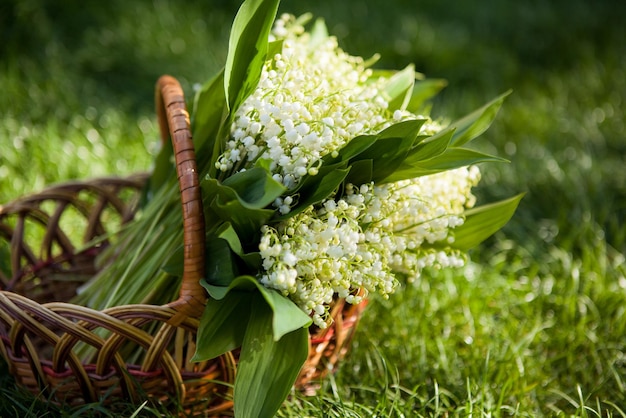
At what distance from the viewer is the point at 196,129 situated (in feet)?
3.67

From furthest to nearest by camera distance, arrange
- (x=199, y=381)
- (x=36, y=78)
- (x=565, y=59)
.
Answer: (x=565, y=59) → (x=36, y=78) → (x=199, y=381)

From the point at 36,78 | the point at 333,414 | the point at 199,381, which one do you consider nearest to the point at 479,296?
the point at 333,414

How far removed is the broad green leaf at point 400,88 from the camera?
A: 1.13m

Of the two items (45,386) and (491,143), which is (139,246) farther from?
(491,143)

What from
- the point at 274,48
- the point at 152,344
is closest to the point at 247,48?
the point at 274,48

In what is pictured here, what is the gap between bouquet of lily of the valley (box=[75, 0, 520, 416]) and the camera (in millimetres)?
861

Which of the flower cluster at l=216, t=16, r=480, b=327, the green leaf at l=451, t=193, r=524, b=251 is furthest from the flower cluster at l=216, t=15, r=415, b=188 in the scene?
the green leaf at l=451, t=193, r=524, b=251

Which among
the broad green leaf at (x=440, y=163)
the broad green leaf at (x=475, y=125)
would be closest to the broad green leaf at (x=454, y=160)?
the broad green leaf at (x=440, y=163)

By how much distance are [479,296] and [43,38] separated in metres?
1.63

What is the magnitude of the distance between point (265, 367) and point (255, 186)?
223mm

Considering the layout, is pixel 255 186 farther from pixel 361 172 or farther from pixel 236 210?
pixel 361 172

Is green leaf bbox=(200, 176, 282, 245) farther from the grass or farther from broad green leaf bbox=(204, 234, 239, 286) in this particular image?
the grass

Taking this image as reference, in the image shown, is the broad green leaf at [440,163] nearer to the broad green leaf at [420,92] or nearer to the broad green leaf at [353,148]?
the broad green leaf at [353,148]

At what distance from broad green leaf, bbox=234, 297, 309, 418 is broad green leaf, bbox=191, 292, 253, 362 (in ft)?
0.08
